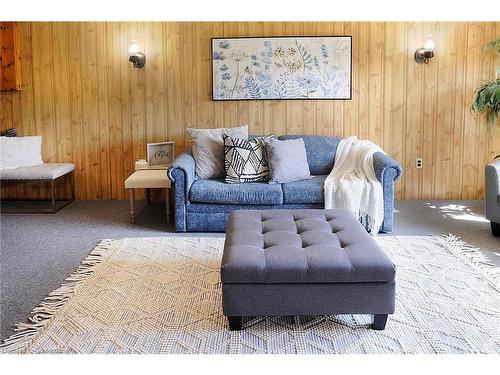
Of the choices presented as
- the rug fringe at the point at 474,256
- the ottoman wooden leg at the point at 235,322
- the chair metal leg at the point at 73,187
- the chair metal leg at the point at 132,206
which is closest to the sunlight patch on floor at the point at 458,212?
the rug fringe at the point at 474,256

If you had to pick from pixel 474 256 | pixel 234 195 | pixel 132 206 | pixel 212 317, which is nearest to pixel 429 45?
pixel 474 256

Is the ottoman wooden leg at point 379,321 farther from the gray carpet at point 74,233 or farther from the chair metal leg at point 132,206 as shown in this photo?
the chair metal leg at point 132,206

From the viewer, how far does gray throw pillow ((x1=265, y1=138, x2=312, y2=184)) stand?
14.5 ft

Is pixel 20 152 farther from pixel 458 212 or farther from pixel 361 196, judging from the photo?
pixel 458 212

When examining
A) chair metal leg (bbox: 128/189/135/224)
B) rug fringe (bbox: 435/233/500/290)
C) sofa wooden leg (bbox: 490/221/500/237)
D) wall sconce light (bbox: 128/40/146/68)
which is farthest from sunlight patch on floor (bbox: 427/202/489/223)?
wall sconce light (bbox: 128/40/146/68)

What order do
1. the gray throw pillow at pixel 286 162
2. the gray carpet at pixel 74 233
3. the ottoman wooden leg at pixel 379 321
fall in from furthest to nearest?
the gray throw pillow at pixel 286 162, the gray carpet at pixel 74 233, the ottoman wooden leg at pixel 379 321

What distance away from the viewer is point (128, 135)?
17.7ft

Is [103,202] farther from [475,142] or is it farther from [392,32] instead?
[475,142]

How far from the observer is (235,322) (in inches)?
98.0

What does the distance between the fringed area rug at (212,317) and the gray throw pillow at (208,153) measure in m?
1.14

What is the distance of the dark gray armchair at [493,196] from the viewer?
13.0ft

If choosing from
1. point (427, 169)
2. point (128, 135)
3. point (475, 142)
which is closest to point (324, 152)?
point (427, 169)

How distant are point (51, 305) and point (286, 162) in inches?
88.5

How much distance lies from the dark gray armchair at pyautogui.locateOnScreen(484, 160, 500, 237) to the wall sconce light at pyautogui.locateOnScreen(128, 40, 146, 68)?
10.6 feet
